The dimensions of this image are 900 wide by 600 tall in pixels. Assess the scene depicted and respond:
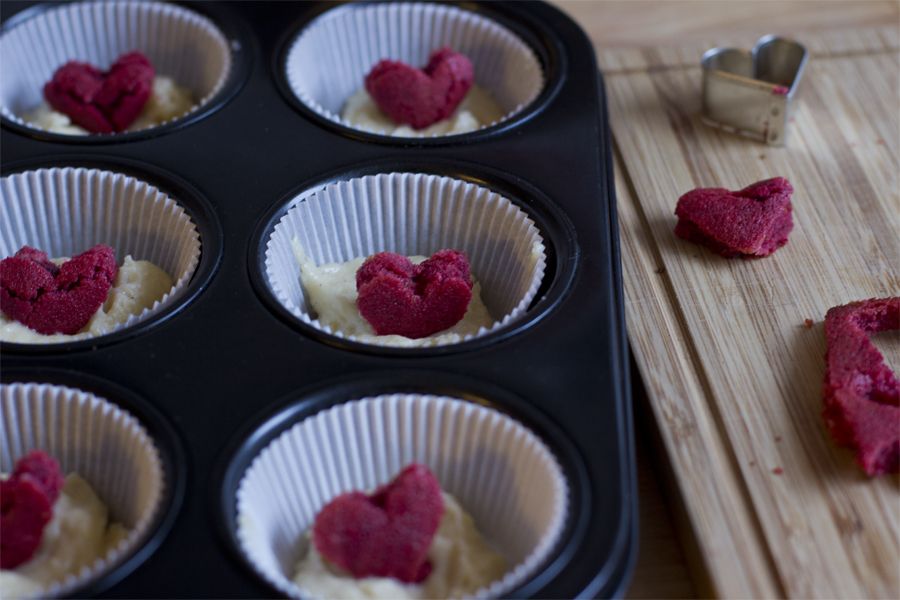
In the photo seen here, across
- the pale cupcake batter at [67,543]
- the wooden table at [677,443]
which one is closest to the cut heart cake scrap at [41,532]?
the pale cupcake batter at [67,543]

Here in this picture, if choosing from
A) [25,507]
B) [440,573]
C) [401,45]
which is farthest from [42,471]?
[401,45]

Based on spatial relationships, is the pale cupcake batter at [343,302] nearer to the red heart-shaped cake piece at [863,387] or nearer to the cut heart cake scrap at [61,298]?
the cut heart cake scrap at [61,298]

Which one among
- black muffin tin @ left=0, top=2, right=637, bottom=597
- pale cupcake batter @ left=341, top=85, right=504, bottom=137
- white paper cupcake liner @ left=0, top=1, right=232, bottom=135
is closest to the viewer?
black muffin tin @ left=0, top=2, right=637, bottom=597

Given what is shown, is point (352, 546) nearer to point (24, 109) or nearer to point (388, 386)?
point (388, 386)

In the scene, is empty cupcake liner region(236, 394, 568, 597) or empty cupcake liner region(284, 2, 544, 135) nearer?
empty cupcake liner region(236, 394, 568, 597)

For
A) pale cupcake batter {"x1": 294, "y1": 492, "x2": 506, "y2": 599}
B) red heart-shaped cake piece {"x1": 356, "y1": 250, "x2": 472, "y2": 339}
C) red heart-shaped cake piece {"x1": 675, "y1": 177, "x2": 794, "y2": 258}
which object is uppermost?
red heart-shaped cake piece {"x1": 356, "y1": 250, "x2": 472, "y2": 339}

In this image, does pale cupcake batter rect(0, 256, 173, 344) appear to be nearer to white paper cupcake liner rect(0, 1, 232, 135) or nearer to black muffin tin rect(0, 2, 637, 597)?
black muffin tin rect(0, 2, 637, 597)

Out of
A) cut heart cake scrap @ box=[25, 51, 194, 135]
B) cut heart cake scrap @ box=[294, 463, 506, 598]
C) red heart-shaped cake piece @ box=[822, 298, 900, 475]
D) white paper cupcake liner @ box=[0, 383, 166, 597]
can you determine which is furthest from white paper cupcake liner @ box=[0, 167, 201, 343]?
red heart-shaped cake piece @ box=[822, 298, 900, 475]
